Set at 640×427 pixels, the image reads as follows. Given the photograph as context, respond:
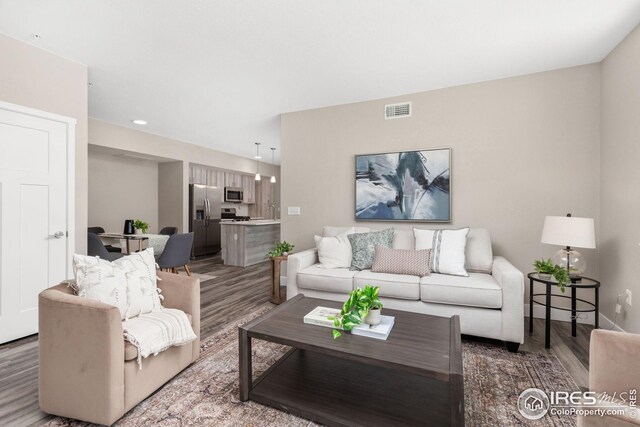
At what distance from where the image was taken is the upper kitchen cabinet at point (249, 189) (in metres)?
8.79

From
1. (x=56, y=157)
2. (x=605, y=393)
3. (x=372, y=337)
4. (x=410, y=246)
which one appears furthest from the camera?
(x=410, y=246)

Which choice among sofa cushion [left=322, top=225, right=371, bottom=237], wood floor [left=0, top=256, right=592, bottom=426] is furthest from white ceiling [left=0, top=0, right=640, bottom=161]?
wood floor [left=0, top=256, right=592, bottom=426]

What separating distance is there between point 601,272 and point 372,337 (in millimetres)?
2726

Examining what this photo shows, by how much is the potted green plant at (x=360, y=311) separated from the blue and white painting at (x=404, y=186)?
2.12 metres

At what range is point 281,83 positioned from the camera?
3.51 metres

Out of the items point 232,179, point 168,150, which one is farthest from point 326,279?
point 232,179

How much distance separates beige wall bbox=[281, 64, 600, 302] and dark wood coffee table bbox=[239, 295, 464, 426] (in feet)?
6.30

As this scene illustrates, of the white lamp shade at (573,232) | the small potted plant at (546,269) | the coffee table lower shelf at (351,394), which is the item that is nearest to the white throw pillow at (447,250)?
the small potted plant at (546,269)

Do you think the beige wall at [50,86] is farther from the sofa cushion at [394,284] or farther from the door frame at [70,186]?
the sofa cushion at [394,284]

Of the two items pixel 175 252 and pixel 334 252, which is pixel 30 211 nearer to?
pixel 175 252

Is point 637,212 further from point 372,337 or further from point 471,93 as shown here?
point 372,337

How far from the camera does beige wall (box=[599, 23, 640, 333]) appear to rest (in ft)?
7.91

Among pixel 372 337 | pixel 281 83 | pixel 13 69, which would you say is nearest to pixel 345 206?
pixel 281 83

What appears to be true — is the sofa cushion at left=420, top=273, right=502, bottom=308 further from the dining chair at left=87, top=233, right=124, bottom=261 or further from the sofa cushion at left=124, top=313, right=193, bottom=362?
the dining chair at left=87, top=233, right=124, bottom=261
